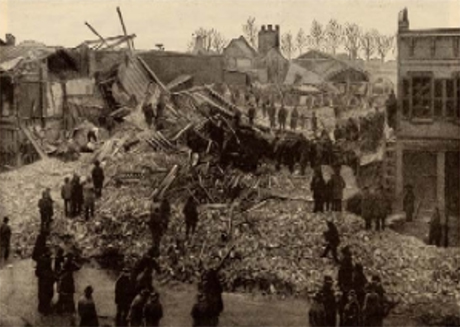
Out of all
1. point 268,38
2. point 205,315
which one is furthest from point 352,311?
point 268,38

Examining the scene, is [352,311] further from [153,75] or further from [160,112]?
[153,75]

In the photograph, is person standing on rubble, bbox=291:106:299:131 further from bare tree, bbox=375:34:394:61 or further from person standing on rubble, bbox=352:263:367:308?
person standing on rubble, bbox=352:263:367:308

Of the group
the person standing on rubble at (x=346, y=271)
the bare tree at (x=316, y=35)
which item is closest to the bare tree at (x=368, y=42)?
the bare tree at (x=316, y=35)

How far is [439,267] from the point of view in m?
6.91

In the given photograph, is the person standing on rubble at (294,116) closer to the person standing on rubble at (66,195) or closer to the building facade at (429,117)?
the building facade at (429,117)

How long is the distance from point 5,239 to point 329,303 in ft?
10.8

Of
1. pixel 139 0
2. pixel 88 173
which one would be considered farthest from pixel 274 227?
pixel 139 0

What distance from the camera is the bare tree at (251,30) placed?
Answer: 23.7ft

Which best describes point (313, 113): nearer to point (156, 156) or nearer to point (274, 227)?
point (274, 227)

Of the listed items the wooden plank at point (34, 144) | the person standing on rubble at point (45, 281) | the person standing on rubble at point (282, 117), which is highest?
the person standing on rubble at point (282, 117)

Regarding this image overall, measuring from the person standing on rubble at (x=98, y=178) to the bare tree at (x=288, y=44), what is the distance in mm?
2178

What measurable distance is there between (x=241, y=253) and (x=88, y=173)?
1749 millimetres

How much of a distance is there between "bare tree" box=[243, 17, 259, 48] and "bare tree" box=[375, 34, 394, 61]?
1.17 m

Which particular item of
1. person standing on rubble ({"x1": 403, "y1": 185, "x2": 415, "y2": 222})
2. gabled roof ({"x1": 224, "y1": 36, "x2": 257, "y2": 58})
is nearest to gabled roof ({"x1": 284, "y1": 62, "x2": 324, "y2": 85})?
gabled roof ({"x1": 224, "y1": 36, "x2": 257, "y2": 58})
